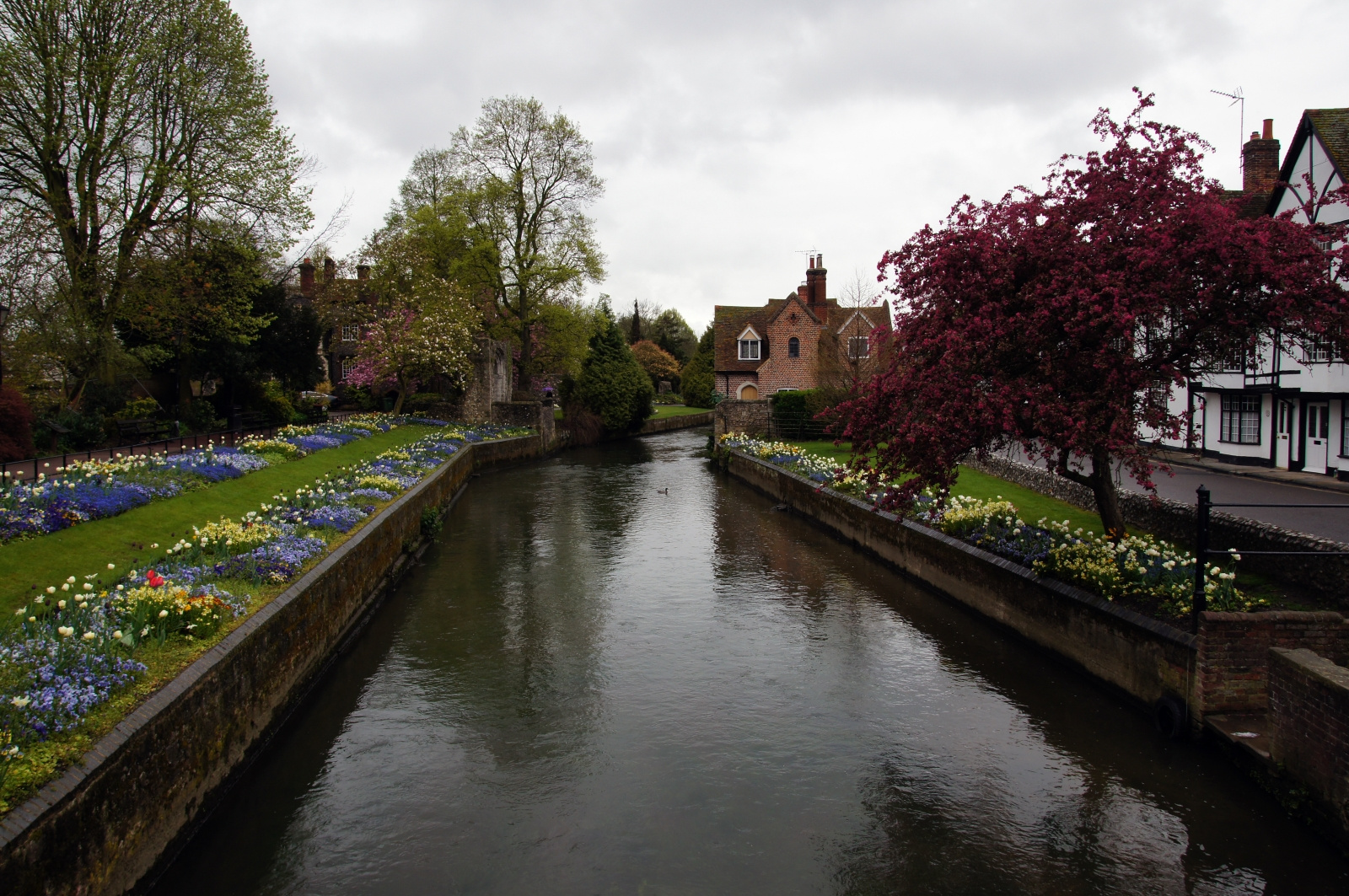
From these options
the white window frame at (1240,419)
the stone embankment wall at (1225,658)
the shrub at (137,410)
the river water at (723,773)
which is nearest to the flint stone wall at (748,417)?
the white window frame at (1240,419)

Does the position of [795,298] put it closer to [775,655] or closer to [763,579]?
[763,579]

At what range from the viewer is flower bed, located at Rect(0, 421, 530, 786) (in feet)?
18.3

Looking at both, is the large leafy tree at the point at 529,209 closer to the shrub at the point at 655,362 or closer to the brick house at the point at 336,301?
the brick house at the point at 336,301

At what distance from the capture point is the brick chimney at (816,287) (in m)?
53.6

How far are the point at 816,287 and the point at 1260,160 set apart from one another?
26906mm

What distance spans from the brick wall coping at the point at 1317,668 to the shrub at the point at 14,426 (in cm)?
2366

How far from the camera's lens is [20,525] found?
990 cm

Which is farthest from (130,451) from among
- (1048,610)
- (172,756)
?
(1048,610)

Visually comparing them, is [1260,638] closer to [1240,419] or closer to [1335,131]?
[1335,131]

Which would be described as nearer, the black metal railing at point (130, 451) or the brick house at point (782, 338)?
the black metal railing at point (130, 451)

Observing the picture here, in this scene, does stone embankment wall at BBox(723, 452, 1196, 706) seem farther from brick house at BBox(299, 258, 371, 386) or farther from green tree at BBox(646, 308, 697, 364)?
green tree at BBox(646, 308, 697, 364)

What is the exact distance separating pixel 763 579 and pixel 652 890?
32.4 feet

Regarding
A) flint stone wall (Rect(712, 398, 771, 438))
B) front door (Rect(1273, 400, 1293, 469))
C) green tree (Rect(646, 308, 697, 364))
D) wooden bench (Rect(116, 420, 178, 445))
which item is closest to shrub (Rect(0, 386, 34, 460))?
wooden bench (Rect(116, 420, 178, 445))

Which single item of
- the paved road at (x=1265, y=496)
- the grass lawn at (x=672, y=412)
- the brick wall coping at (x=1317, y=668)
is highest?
the grass lawn at (x=672, y=412)
